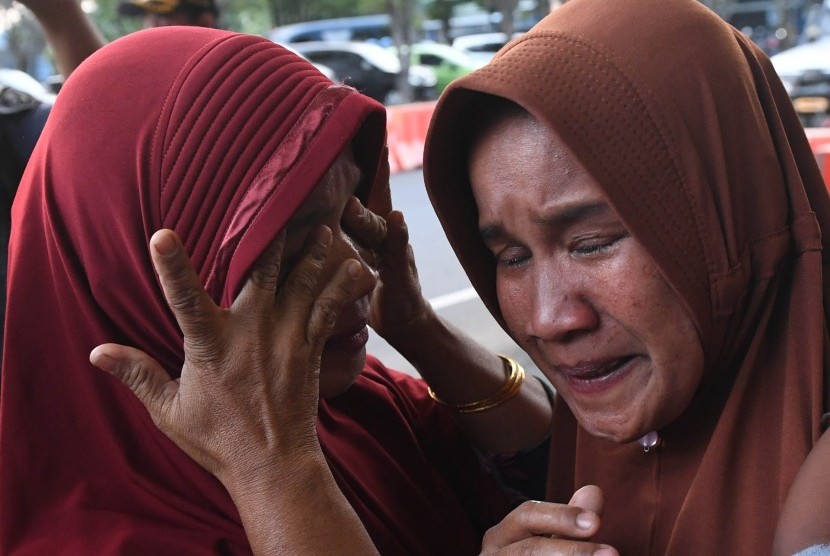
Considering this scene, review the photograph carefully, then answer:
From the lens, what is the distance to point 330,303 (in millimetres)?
1551

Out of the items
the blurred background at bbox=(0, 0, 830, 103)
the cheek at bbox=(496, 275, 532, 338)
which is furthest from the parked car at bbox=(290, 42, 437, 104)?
the cheek at bbox=(496, 275, 532, 338)

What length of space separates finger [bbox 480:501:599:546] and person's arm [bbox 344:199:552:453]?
0.64 metres

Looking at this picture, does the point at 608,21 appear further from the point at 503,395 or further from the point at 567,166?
the point at 503,395

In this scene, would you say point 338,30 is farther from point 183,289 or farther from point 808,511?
point 808,511

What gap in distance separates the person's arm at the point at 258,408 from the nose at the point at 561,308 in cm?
37

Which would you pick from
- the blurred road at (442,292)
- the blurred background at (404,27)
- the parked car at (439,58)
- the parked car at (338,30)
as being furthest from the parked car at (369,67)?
the blurred road at (442,292)

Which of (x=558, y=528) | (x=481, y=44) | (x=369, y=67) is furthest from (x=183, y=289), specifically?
(x=481, y=44)

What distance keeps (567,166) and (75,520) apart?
3.25 ft

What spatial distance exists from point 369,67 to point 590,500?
1967 cm

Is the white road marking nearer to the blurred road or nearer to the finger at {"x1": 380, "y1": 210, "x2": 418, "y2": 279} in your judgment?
the blurred road

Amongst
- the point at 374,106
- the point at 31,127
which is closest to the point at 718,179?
the point at 374,106

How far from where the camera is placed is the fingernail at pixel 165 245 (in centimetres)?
133

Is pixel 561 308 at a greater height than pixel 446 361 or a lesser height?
greater

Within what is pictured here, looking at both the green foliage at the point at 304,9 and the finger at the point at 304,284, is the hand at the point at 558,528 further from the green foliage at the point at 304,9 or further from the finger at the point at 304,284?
the green foliage at the point at 304,9
